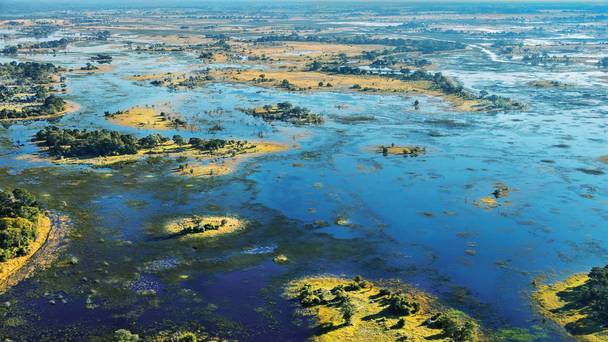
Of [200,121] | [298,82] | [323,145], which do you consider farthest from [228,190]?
[298,82]

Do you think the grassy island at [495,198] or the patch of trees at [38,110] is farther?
the patch of trees at [38,110]

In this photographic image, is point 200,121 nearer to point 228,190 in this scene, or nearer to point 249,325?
point 228,190

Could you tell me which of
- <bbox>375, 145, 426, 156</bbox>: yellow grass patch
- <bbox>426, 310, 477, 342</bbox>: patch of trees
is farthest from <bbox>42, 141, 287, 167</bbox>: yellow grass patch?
<bbox>426, 310, 477, 342</bbox>: patch of trees

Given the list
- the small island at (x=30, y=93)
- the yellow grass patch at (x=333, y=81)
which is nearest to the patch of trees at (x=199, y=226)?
the small island at (x=30, y=93)

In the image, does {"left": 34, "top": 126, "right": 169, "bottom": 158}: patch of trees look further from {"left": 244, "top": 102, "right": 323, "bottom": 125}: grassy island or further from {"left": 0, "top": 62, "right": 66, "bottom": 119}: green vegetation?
{"left": 244, "top": 102, "right": 323, "bottom": 125}: grassy island

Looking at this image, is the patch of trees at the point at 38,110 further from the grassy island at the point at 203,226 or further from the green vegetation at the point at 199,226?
the green vegetation at the point at 199,226

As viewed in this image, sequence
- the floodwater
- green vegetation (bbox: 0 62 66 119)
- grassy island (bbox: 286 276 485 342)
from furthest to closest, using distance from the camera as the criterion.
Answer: green vegetation (bbox: 0 62 66 119) → the floodwater → grassy island (bbox: 286 276 485 342)

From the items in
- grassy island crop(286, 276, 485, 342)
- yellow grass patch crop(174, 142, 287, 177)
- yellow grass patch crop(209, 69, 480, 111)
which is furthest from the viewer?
yellow grass patch crop(209, 69, 480, 111)
